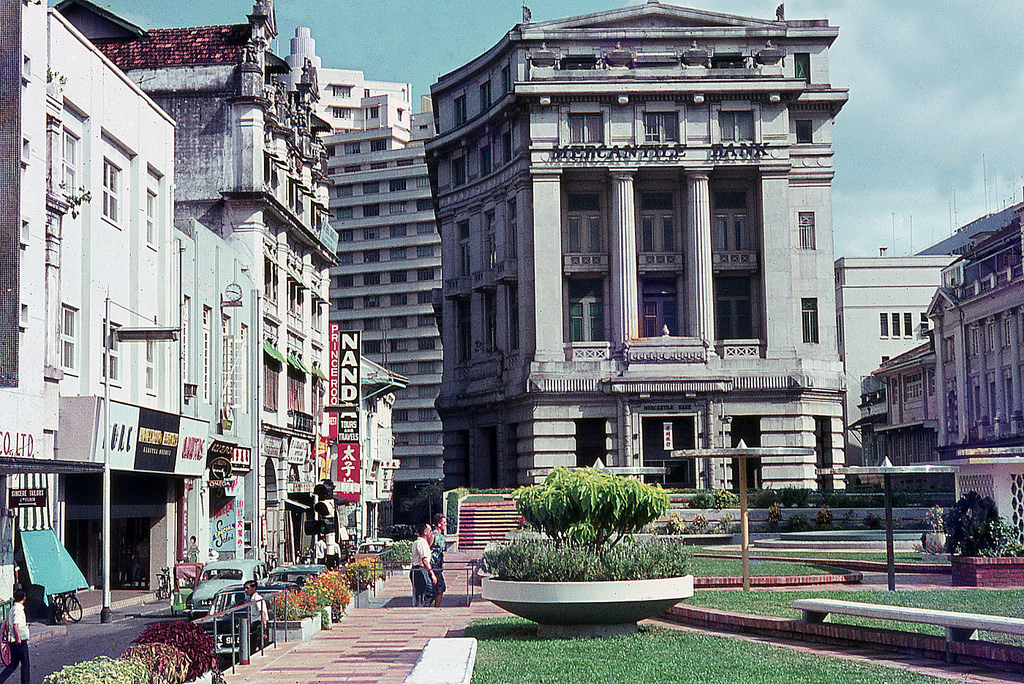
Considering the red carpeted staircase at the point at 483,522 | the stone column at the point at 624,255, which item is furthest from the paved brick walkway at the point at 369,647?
the stone column at the point at 624,255

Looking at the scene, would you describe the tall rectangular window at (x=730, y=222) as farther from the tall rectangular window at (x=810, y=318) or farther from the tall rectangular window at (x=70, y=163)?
the tall rectangular window at (x=70, y=163)

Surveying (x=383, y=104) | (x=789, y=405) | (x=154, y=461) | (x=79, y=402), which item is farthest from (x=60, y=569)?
(x=383, y=104)

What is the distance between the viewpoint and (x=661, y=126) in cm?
6575

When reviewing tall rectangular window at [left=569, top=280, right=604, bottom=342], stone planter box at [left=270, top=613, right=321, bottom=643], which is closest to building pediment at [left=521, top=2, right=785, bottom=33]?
tall rectangular window at [left=569, top=280, right=604, bottom=342]

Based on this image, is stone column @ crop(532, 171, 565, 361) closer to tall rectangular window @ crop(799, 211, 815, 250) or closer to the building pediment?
the building pediment

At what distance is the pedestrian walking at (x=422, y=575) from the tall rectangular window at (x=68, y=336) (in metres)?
12.1

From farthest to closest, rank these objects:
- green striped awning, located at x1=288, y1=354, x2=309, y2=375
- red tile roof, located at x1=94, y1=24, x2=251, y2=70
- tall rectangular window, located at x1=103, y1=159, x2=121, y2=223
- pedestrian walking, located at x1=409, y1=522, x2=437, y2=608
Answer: green striped awning, located at x1=288, y1=354, x2=309, y2=375 → red tile roof, located at x1=94, y1=24, x2=251, y2=70 → tall rectangular window, located at x1=103, y1=159, x2=121, y2=223 → pedestrian walking, located at x1=409, y1=522, x2=437, y2=608

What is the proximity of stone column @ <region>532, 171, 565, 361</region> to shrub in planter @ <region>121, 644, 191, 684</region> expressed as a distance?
49924mm

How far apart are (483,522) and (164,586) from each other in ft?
58.4

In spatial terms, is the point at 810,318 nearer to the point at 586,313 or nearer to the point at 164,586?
the point at 586,313

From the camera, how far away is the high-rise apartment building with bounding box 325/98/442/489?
138875mm

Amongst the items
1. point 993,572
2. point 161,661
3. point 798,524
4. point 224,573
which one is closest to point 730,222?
point 798,524

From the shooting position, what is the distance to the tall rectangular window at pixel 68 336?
3509cm

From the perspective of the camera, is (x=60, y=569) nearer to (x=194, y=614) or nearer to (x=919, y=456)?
(x=194, y=614)
